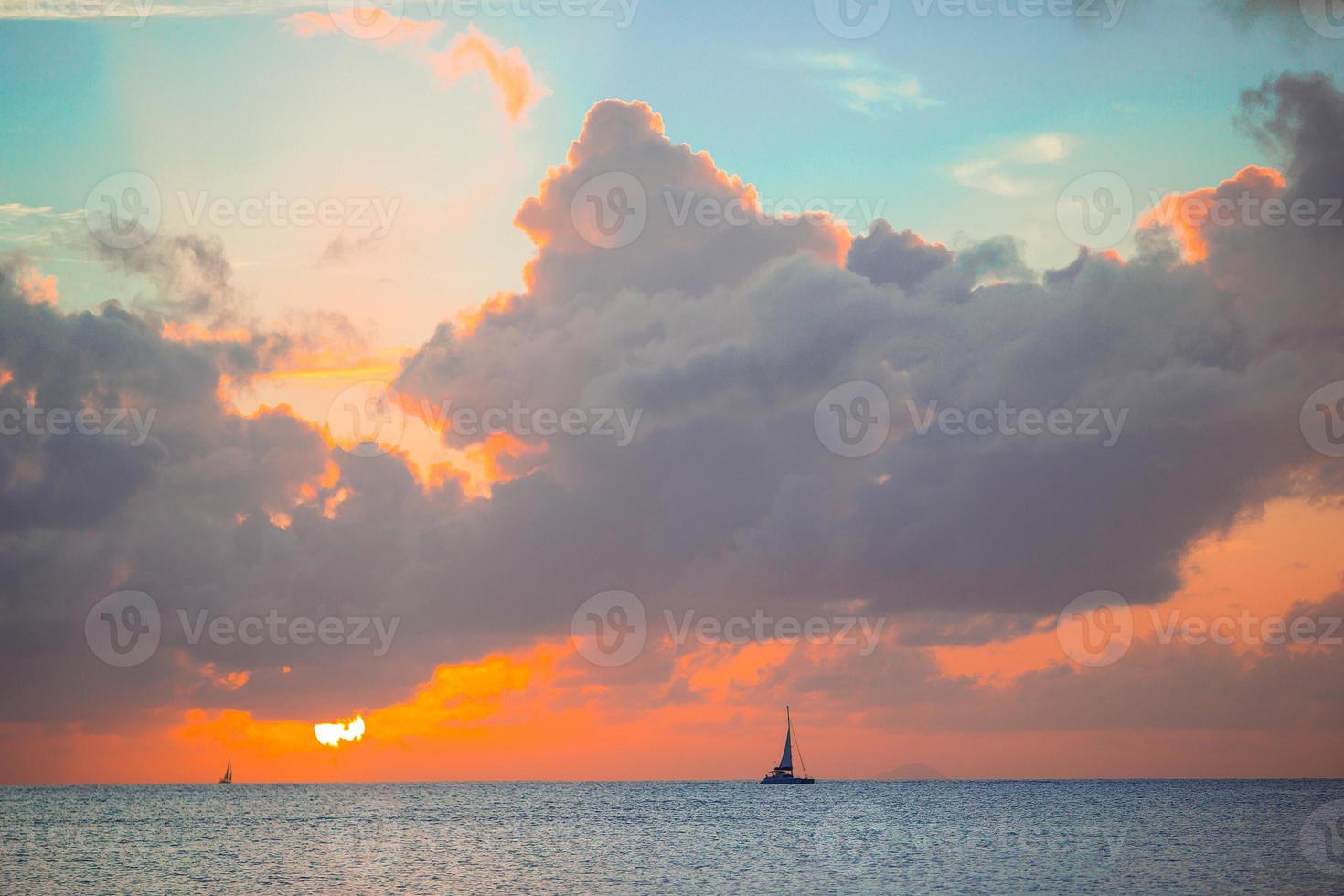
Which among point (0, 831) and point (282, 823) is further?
point (282, 823)

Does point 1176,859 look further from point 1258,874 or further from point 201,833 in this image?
point 201,833

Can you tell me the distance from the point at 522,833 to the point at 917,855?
185 feet

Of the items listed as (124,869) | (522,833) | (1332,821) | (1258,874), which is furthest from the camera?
(1332,821)

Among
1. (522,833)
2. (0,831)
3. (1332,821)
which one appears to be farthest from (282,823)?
(1332,821)

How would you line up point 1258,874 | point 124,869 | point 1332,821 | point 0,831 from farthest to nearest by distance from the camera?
point 1332,821 → point 0,831 → point 124,869 → point 1258,874

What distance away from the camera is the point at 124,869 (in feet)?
364

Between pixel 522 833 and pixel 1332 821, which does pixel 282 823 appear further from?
pixel 1332 821

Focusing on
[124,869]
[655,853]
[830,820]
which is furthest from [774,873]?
[830,820]

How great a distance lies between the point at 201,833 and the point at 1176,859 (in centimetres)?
12022

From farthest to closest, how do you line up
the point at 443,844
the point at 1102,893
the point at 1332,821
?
the point at 1332,821, the point at 443,844, the point at 1102,893

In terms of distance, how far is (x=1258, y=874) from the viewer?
98438mm

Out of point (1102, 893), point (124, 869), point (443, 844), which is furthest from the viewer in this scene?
point (443, 844)

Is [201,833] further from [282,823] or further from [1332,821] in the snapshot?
[1332,821]

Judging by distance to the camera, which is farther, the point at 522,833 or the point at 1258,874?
the point at 522,833
